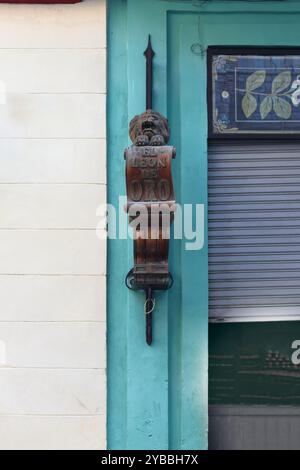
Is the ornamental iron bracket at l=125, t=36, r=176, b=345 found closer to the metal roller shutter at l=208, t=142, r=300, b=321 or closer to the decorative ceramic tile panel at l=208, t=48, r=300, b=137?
the metal roller shutter at l=208, t=142, r=300, b=321

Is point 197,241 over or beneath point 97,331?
over

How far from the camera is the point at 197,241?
4414mm

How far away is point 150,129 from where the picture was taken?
4047mm

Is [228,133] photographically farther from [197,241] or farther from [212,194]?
[197,241]

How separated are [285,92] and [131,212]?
1544 millimetres

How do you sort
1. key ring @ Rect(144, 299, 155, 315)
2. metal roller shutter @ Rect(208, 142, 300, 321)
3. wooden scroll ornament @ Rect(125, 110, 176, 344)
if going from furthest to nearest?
1. metal roller shutter @ Rect(208, 142, 300, 321)
2. key ring @ Rect(144, 299, 155, 315)
3. wooden scroll ornament @ Rect(125, 110, 176, 344)

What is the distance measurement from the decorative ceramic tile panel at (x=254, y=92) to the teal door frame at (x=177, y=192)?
9 cm

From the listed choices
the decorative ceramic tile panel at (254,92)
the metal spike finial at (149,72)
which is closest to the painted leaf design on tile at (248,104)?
the decorative ceramic tile panel at (254,92)

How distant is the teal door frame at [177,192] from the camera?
4.32m

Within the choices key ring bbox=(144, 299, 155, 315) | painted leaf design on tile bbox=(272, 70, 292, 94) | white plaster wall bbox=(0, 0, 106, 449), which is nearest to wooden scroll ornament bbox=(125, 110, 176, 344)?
key ring bbox=(144, 299, 155, 315)

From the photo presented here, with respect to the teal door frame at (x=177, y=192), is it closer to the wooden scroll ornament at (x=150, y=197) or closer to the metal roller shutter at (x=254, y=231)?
the metal roller shutter at (x=254, y=231)

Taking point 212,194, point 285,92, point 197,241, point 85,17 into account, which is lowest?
point 197,241

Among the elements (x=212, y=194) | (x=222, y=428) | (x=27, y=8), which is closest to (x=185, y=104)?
(x=212, y=194)

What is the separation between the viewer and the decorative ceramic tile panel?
4.52 meters
